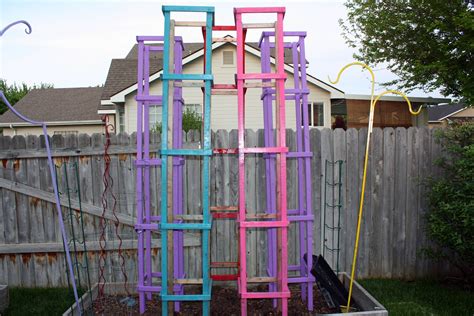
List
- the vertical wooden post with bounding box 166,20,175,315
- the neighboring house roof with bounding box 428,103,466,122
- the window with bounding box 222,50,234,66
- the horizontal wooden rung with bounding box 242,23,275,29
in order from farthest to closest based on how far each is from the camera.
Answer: the neighboring house roof with bounding box 428,103,466,122 < the window with bounding box 222,50,234,66 < the horizontal wooden rung with bounding box 242,23,275,29 < the vertical wooden post with bounding box 166,20,175,315

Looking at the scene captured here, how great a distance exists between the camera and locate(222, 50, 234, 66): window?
12992 millimetres

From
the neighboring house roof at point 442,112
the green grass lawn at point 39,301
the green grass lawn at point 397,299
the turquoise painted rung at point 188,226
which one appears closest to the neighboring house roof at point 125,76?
the green grass lawn at point 39,301

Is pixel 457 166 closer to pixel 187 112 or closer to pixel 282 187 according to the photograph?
pixel 282 187

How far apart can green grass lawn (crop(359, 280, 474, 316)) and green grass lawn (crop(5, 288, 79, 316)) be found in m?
3.18

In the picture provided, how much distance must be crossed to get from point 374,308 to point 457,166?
2.00 m

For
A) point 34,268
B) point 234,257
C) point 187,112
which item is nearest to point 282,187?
point 234,257

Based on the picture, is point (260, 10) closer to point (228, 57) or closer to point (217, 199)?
point (217, 199)

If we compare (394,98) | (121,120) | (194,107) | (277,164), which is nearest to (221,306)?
(277,164)

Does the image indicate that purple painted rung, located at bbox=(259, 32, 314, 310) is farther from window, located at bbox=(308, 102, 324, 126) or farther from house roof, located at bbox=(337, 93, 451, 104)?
house roof, located at bbox=(337, 93, 451, 104)

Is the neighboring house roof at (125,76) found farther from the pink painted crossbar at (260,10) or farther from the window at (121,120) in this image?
the pink painted crossbar at (260,10)

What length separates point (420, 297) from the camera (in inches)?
168

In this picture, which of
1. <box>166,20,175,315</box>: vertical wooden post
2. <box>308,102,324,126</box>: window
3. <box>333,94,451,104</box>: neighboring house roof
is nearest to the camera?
<box>166,20,175,315</box>: vertical wooden post

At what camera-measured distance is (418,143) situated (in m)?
4.85

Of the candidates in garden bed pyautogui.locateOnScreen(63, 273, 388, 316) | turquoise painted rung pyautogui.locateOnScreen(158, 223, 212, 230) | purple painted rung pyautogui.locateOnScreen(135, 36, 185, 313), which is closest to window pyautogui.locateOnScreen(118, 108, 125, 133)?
purple painted rung pyautogui.locateOnScreen(135, 36, 185, 313)
